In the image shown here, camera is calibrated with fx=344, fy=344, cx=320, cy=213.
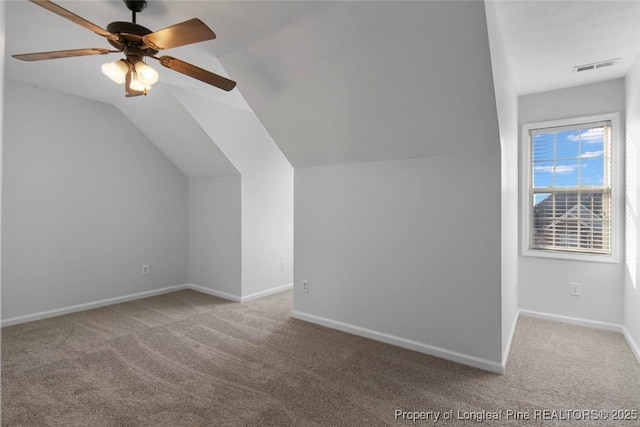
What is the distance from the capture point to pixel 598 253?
356 centimetres

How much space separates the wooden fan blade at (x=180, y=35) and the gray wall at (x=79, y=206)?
2.54 meters

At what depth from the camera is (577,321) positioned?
11.9 feet

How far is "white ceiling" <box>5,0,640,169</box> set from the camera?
2170 millimetres

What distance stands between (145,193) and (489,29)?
14.2ft

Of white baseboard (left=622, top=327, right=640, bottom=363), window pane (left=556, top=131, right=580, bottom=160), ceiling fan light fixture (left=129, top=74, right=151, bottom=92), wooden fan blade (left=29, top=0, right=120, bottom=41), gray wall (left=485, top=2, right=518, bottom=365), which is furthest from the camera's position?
window pane (left=556, top=131, right=580, bottom=160)

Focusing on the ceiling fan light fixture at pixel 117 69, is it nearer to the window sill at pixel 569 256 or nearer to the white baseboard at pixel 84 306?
the white baseboard at pixel 84 306

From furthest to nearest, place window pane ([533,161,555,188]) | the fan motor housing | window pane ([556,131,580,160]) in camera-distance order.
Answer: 1. window pane ([533,161,555,188])
2. window pane ([556,131,580,160])
3. the fan motor housing

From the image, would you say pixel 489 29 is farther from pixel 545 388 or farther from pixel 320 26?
pixel 545 388

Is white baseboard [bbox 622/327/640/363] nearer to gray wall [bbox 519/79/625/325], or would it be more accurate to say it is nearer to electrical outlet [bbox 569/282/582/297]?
gray wall [bbox 519/79/625/325]

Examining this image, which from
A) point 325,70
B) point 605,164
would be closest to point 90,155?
point 325,70

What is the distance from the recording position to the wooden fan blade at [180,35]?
1.84 meters

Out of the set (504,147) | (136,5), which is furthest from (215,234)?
(504,147)

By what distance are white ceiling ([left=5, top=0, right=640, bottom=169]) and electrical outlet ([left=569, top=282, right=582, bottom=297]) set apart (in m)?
2.12

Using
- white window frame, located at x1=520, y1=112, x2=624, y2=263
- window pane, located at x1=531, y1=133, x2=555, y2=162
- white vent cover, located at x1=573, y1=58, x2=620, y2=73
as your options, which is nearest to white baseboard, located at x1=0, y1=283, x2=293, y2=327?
white window frame, located at x1=520, y1=112, x2=624, y2=263
